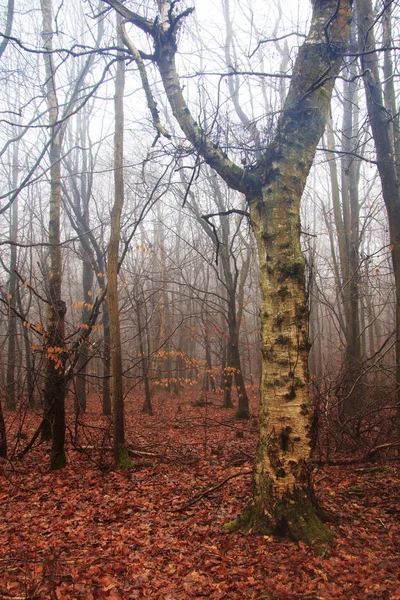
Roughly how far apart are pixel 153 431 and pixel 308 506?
21.6 feet

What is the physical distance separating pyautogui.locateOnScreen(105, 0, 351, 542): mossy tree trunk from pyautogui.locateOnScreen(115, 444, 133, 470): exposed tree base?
2954 mm

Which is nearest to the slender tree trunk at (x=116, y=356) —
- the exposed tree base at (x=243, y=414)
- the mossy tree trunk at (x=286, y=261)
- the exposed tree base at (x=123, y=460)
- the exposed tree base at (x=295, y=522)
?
the exposed tree base at (x=123, y=460)

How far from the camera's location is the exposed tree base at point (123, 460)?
20.1 ft

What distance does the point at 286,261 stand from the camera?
3.57 m

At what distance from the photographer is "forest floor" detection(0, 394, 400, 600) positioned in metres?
2.94

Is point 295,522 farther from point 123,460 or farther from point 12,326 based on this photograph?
point 12,326

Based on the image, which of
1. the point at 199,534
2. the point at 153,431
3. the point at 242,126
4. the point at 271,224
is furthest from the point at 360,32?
the point at 153,431

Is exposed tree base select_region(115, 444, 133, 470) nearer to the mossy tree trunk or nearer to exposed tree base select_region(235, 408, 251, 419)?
the mossy tree trunk

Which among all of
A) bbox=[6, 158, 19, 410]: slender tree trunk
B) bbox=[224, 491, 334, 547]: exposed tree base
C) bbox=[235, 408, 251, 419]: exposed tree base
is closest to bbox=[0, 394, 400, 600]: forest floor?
bbox=[224, 491, 334, 547]: exposed tree base

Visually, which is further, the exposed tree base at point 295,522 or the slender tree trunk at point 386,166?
the slender tree trunk at point 386,166

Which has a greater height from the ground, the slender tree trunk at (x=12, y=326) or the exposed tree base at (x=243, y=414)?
the slender tree trunk at (x=12, y=326)

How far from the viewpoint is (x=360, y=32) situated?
6.67 meters

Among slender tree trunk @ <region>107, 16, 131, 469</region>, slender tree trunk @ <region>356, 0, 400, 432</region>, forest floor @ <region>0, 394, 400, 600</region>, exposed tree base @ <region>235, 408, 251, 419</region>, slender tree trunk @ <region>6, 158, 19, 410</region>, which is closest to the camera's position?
forest floor @ <region>0, 394, 400, 600</region>

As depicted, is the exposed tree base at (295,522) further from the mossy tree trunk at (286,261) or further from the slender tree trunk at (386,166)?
the slender tree trunk at (386,166)
